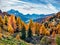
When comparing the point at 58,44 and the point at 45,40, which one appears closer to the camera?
the point at 58,44

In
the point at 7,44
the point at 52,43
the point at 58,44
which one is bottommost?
the point at 7,44

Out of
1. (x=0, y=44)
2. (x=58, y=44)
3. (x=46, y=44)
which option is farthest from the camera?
(x=0, y=44)

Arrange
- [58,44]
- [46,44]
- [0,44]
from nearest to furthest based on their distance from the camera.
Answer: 1. [58,44]
2. [46,44]
3. [0,44]

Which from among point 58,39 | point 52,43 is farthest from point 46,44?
point 58,39

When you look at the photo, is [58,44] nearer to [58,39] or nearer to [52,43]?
[58,39]

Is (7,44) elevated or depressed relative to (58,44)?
depressed

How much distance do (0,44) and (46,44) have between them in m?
27.6

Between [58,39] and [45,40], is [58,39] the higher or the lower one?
the higher one

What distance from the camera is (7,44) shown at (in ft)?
453

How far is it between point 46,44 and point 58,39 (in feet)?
73.8

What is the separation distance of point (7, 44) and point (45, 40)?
27.1 m

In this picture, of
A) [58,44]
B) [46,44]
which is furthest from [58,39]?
[46,44]

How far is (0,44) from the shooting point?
132m

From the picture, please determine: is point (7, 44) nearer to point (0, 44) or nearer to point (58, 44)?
point (0, 44)
